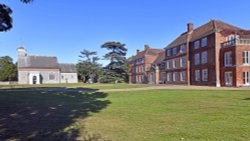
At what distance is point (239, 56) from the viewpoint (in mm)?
34281

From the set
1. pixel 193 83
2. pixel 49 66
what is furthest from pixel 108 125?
pixel 49 66

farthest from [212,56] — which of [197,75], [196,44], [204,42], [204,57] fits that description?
[197,75]

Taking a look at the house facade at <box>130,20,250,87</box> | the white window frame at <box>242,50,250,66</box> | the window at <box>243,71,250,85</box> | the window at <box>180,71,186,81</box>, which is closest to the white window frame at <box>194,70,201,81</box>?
the house facade at <box>130,20,250,87</box>

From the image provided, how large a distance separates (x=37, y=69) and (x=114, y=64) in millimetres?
24215

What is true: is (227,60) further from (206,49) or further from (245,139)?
(245,139)

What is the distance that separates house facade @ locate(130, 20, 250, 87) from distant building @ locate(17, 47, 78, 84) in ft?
135

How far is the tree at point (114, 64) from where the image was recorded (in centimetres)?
7038

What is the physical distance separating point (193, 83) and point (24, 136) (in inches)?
1659

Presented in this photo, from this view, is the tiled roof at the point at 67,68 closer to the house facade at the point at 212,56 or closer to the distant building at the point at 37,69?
the distant building at the point at 37,69

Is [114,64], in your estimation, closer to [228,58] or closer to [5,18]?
[228,58]

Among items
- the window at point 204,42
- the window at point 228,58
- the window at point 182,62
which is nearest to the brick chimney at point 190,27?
the window at point 182,62

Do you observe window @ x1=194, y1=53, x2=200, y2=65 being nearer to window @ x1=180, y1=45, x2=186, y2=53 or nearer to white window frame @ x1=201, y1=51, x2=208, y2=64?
white window frame @ x1=201, y1=51, x2=208, y2=64

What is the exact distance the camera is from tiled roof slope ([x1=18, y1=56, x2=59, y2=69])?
244 feet

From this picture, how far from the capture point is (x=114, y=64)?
70.9 meters
